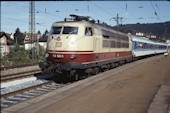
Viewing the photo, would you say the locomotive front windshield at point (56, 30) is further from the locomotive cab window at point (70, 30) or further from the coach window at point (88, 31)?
the coach window at point (88, 31)

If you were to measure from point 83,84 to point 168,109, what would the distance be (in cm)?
560

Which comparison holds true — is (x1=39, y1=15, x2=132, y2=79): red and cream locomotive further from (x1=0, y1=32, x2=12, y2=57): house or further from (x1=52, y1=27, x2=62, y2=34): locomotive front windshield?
(x1=0, y1=32, x2=12, y2=57): house

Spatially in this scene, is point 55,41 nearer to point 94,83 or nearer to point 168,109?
point 94,83

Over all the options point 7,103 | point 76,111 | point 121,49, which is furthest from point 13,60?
point 76,111

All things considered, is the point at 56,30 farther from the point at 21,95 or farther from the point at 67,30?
the point at 21,95

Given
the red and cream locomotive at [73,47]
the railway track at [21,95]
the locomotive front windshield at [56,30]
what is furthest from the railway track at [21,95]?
the locomotive front windshield at [56,30]

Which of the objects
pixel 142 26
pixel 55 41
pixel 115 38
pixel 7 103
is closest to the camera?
pixel 7 103

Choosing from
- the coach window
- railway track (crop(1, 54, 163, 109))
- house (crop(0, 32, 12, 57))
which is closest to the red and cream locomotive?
the coach window

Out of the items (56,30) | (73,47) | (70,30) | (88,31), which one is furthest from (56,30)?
(88,31)

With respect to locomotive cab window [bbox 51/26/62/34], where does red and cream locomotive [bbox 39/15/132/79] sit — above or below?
below

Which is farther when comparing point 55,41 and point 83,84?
point 55,41

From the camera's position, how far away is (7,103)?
406 inches

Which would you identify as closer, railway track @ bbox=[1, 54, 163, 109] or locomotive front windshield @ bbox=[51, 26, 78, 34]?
railway track @ bbox=[1, 54, 163, 109]

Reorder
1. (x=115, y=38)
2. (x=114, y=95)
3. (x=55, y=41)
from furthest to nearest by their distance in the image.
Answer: (x=115, y=38), (x=55, y=41), (x=114, y=95)
